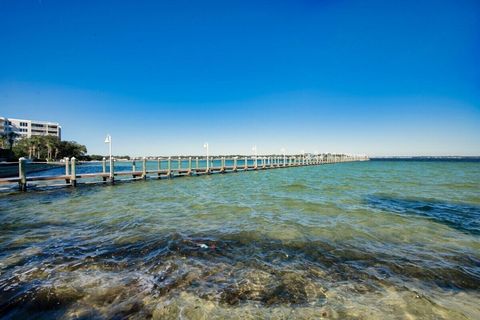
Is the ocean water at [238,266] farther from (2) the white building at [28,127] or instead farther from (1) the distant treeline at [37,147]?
(2) the white building at [28,127]

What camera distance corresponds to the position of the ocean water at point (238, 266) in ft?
10.9

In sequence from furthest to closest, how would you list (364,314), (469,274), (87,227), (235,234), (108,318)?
(87,227), (235,234), (469,274), (364,314), (108,318)

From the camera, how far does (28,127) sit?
339ft

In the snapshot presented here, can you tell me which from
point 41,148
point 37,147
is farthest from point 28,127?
point 37,147

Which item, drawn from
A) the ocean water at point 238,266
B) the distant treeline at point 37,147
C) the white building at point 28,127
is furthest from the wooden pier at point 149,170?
the white building at point 28,127

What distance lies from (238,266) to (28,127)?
131545mm

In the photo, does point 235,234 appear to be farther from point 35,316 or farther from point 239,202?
point 239,202

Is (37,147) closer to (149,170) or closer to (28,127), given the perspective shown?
(28,127)

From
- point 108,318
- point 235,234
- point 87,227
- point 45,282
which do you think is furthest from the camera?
point 87,227

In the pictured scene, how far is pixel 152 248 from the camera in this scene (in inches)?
218

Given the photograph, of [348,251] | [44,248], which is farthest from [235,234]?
[44,248]

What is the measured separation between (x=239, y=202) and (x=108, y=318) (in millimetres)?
8961

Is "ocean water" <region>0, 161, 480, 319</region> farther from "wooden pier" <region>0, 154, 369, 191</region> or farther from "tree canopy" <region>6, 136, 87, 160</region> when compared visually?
"tree canopy" <region>6, 136, 87, 160</region>

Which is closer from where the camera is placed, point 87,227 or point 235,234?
point 235,234
